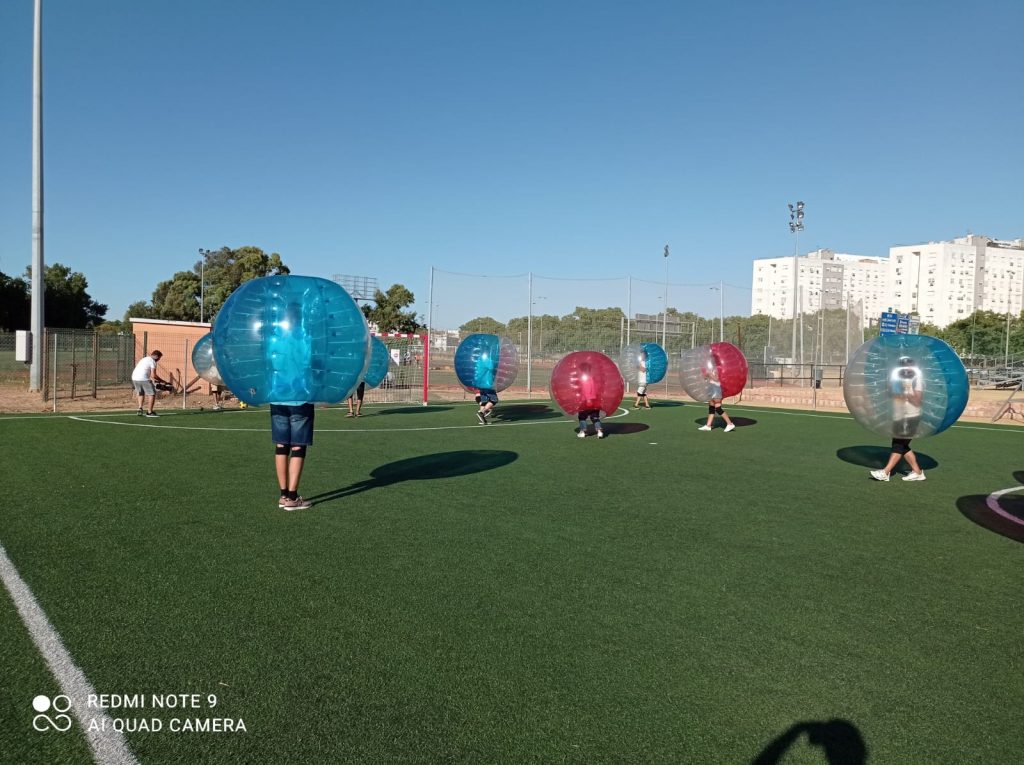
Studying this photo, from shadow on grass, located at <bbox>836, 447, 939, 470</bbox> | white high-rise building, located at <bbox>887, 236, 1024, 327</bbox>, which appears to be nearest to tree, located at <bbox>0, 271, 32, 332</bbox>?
shadow on grass, located at <bbox>836, 447, 939, 470</bbox>

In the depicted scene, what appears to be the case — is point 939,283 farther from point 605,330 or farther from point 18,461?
point 18,461

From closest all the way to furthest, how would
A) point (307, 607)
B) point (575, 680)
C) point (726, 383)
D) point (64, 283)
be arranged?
1. point (575, 680)
2. point (307, 607)
3. point (726, 383)
4. point (64, 283)

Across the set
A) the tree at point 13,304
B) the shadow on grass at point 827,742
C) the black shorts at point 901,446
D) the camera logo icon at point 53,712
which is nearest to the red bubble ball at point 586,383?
the black shorts at point 901,446

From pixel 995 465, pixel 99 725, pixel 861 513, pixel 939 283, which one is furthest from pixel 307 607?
pixel 939 283

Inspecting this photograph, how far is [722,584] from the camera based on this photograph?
17.3 ft

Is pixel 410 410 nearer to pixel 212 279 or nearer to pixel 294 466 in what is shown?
pixel 294 466

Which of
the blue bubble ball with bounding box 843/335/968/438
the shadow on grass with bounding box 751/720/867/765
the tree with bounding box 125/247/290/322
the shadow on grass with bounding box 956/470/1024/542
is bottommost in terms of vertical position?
the shadow on grass with bounding box 751/720/867/765

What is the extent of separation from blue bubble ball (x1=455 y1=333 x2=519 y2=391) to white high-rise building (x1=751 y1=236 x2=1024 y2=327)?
118 metres

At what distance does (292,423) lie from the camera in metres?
7.18

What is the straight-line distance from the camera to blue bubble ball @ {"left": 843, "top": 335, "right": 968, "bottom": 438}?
909cm

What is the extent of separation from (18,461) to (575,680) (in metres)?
10.1

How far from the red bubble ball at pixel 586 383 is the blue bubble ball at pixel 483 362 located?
3.02 metres

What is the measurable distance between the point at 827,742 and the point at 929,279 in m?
157

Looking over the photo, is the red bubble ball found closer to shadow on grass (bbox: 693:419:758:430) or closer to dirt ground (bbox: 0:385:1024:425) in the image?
shadow on grass (bbox: 693:419:758:430)
